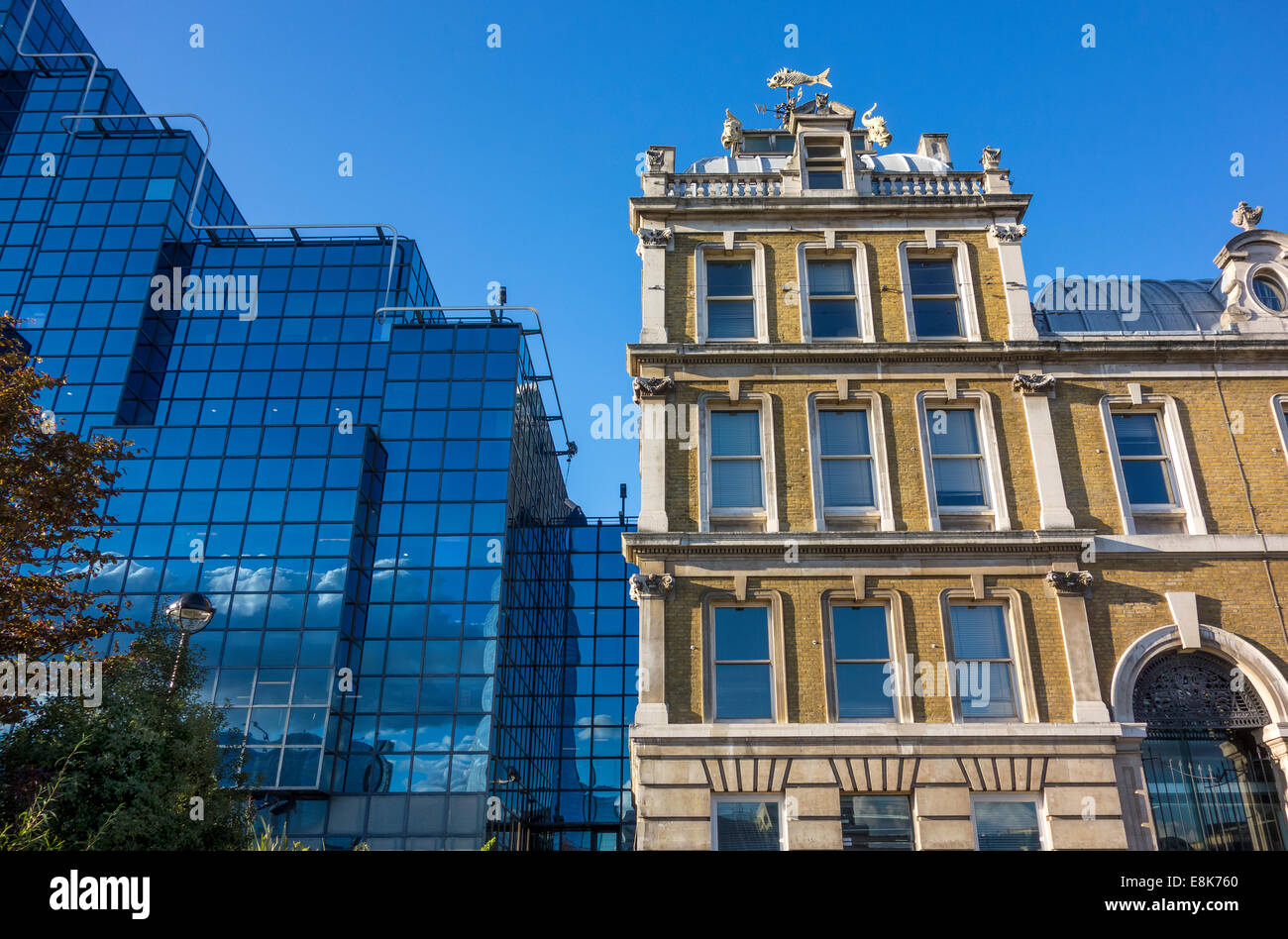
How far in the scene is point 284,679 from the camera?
135 ft

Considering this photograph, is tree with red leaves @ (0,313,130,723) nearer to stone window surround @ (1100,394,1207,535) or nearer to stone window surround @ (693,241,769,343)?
stone window surround @ (693,241,769,343)

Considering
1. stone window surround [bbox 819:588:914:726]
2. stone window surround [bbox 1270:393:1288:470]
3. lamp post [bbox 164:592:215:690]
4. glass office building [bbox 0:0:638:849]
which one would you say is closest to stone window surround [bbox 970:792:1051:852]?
stone window surround [bbox 819:588:914:726]

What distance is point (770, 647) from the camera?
63.9 ft

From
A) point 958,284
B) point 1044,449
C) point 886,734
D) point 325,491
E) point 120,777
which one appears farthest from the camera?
point 325,491

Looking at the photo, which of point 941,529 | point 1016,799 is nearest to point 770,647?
point 941,529

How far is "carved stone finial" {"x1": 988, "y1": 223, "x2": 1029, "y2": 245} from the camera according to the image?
23297mm

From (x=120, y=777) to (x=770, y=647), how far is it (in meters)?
11.9

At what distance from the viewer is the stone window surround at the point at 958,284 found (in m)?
22.5

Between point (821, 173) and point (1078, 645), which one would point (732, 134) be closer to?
point (821, 173)

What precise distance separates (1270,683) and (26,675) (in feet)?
79.4

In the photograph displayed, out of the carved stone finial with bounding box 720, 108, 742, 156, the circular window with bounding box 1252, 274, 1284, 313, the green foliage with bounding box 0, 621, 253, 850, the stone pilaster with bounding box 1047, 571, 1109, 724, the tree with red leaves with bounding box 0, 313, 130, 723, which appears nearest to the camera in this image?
the green foliage with bounding box 0, 621, 253, 850

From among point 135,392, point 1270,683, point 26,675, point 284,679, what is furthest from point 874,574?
point 135,392

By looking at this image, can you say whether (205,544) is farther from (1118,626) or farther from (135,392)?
(1118,626)

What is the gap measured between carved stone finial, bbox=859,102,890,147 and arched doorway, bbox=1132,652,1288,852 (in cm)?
1731
